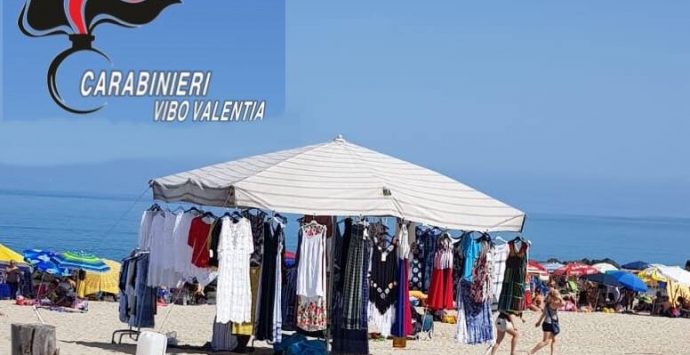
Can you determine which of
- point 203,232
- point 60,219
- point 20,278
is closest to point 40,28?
point 20,278

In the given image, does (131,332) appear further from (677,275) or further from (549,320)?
(677,275)

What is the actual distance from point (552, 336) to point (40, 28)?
541 inches

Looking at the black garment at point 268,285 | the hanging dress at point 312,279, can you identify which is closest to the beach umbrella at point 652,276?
the hanging dress at point 312,279

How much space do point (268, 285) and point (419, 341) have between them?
5.27m

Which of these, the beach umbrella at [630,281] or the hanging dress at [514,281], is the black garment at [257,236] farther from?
the beach umbrella at [630,281]

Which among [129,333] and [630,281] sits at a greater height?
[630,281]

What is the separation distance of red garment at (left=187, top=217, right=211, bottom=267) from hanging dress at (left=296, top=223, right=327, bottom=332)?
1.01 m

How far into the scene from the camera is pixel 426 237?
1423 centimetres

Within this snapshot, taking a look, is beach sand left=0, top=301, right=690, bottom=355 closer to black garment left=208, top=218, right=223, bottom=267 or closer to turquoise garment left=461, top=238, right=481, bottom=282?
black garment left=208, top=218, right=223, bottom=267

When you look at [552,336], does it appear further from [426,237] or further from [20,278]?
[20,278]

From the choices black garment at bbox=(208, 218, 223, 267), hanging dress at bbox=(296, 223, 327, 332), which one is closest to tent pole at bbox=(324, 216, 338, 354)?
hanging dress at bbox=(296, 223, 327, 332)

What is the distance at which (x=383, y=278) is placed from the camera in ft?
44.4

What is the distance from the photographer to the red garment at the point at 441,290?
46.0ft

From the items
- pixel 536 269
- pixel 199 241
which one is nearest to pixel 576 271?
pixel 536 269
